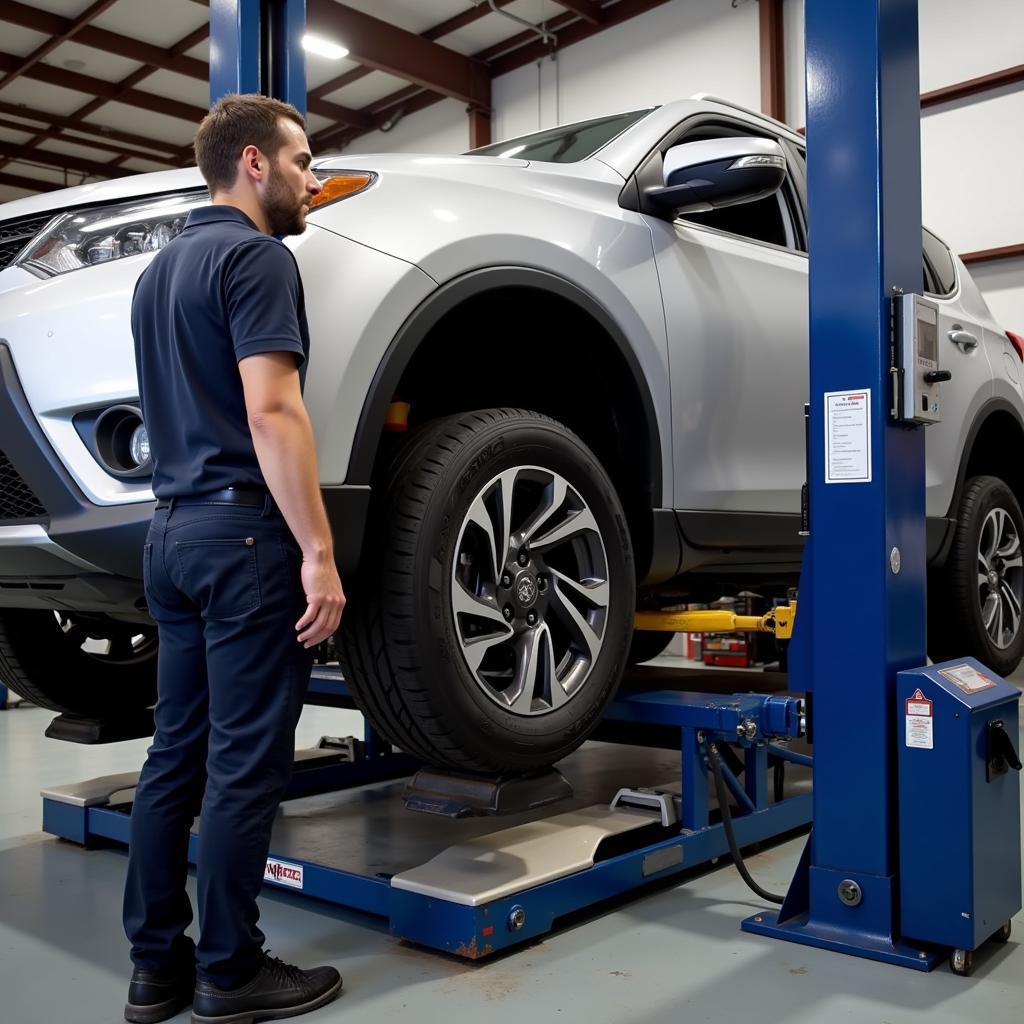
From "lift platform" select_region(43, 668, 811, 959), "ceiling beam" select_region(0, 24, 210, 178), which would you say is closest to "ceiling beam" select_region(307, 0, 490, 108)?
"ceiling beam" select_region(0, 24, 210, 178)

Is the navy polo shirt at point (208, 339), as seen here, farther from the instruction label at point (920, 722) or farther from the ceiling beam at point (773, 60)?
A: the ceiling beam at point (773, 60)

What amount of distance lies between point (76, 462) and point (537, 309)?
100cm

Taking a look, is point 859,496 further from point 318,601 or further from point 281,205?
point 281,205

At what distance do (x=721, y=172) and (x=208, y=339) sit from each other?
1248 millimetres

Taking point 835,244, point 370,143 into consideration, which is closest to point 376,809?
point 835,244

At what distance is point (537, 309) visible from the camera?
92.1 inches

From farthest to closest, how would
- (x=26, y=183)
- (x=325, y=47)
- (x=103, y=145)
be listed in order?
(x=26, y=183) < (x=103, y=145) < (x=325, y=47)

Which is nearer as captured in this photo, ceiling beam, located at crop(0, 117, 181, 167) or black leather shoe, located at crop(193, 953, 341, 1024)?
black leather shoe, located at crop(193, 953, 341, 1024)

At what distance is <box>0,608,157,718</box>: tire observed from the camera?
2.85 m

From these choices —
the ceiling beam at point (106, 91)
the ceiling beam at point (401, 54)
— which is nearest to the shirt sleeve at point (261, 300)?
the ceiling beam at point (401, 54)

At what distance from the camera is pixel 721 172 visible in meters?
2.37

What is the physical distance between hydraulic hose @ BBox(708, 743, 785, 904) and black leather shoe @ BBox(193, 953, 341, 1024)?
86 centimetres

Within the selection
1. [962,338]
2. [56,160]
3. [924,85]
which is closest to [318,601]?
[962,338]

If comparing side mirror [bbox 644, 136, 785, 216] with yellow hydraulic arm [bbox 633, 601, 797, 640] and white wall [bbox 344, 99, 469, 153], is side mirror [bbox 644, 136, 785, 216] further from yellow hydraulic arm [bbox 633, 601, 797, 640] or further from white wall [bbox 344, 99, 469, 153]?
white wall [bbox 344, 99, 469, 153]
